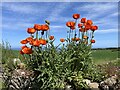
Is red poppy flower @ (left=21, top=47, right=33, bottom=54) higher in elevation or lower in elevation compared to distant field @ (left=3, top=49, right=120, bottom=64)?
higher

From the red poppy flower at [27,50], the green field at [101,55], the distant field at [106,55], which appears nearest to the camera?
the red poppy flower at [27,50]

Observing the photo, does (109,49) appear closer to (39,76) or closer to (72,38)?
(72,38)

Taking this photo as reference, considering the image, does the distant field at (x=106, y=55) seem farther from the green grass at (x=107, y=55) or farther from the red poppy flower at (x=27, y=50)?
the red poppy flower at (x=27, y=50)

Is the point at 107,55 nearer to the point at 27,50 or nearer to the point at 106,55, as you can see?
the point at 106,55

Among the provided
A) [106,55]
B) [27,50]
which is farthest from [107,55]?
[27,50]

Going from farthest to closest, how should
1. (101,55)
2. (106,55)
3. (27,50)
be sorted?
(106,55)
(101,55)
(27,50)

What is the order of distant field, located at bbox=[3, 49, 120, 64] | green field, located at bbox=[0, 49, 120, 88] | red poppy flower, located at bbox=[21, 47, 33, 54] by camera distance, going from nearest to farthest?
1. red poppy flower, located at bbox=[21, 47, 33, 54]
2. green field, located at bbox=[0, 49, 120, 88]
3. distant field, located at bbox=[3, 49, 120, 64]

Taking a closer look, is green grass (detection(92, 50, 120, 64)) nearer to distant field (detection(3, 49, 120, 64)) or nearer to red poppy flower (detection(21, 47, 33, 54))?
distant field (detection(3, 49, 120, 64))

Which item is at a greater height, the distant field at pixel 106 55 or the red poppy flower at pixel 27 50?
the red poppy flower at pixel 27 50

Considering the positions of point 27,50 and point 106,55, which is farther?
point 106,55

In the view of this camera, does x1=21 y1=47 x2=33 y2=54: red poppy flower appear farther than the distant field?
No

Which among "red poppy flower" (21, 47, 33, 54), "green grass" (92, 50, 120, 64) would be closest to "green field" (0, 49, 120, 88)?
"green grass" (92, 50, 120, 64)

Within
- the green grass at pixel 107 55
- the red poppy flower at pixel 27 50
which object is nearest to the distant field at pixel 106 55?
the green grass at pixel 107 55

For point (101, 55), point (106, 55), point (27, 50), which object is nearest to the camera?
point (27, 50)
